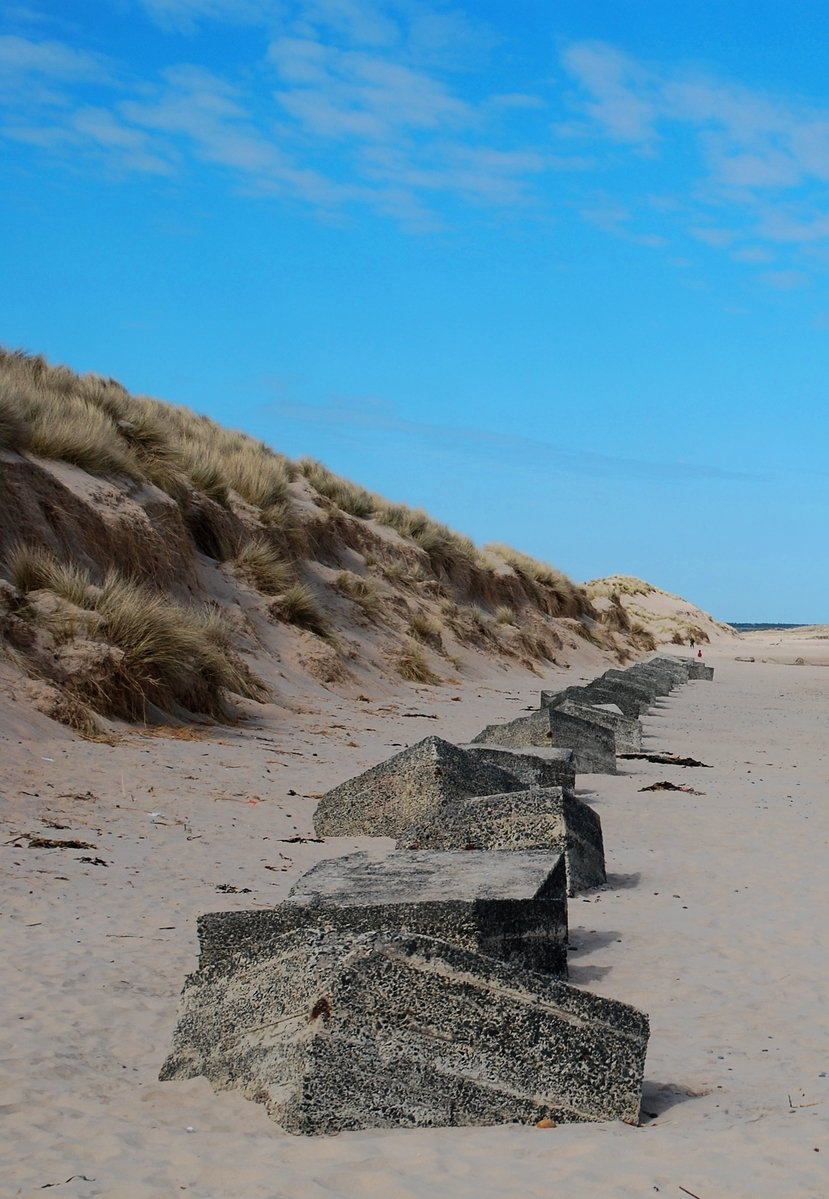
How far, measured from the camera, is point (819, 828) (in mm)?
8305

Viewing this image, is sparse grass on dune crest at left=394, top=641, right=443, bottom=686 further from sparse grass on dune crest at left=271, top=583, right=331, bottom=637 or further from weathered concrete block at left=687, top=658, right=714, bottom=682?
weathered concrete block at left=687, top=658, right=714, bottom=682

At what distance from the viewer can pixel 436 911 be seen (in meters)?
4.36

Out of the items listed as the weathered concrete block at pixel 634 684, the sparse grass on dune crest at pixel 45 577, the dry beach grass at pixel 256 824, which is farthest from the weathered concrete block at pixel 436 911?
the weathered concrete block at pixel 634 684

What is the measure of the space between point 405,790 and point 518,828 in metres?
1.32

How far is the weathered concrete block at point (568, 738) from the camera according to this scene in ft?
35.0

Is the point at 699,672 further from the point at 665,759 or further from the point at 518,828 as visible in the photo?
the point at 518,828

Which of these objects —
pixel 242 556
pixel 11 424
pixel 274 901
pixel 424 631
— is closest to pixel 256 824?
pixel 274 901

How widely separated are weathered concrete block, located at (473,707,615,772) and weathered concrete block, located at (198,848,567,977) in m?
5.58

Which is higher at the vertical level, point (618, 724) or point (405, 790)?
point (618, 724)

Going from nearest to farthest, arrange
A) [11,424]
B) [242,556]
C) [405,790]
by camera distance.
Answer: [405,790] < [11,424] < [242,556]

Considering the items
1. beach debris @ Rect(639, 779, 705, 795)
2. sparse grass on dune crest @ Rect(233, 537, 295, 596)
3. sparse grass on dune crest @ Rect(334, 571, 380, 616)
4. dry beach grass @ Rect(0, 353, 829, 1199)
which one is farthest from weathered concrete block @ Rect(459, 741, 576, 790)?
sparse grass on dune crest @ Rect(334, 571, 380, 616)

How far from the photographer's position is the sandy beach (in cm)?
295

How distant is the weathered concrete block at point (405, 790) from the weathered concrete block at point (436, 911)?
7.60 feet

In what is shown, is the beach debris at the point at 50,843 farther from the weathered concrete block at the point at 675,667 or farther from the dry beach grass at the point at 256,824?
the weathered concrete block at the point at 675,667
